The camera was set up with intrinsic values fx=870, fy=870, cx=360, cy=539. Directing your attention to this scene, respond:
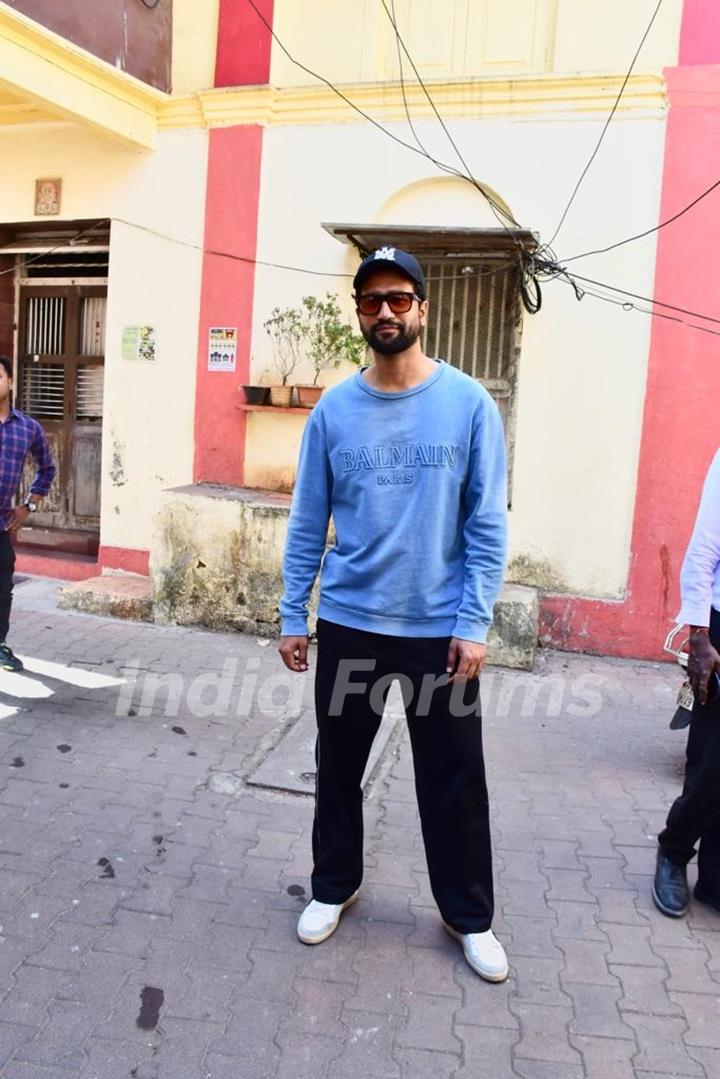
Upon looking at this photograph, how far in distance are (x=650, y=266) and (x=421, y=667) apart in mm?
4546

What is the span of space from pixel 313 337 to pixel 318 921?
4.82 metres

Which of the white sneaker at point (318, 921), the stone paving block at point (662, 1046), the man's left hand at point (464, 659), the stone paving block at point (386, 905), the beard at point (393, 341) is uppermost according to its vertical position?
the beard at point (393, 341)

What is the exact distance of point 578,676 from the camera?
5.91 metres

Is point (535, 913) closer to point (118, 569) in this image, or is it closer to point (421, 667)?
point (421, 667)

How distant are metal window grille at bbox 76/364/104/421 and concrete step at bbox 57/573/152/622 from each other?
1768 mm

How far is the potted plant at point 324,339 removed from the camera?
6590mm

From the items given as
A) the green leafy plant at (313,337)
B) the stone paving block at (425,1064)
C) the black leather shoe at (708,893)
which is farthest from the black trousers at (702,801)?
the green leafy plant at (313,337)

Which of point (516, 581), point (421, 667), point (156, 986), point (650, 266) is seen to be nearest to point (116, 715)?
point (156, 986)

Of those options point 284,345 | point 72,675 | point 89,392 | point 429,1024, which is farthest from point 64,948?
point 89,392

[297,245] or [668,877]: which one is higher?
[297,245]

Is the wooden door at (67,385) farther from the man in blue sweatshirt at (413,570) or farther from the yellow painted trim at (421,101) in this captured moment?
the man in blue sweatshirt at (413,570)

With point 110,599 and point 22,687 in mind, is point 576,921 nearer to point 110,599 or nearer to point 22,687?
point 22,687

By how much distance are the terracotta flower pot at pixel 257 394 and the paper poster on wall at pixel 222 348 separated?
34 cm

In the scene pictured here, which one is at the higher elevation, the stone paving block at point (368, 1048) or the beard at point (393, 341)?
the beard at point (393, 341)
